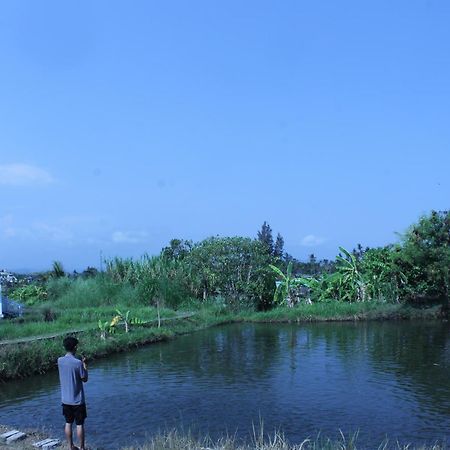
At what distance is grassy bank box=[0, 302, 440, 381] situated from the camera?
1488 centimetres

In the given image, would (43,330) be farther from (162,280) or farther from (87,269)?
(87,269)

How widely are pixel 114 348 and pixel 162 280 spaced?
11.3m

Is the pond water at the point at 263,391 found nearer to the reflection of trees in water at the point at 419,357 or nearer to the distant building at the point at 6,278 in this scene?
the reflection of trees in water at the point at 419,357

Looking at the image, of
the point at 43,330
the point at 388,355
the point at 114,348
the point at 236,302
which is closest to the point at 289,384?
the point at 388,355

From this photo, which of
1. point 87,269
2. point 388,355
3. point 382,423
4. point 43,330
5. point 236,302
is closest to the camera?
point 382,423

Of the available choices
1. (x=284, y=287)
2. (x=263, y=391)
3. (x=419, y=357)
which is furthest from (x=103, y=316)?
(x=419, y=357)

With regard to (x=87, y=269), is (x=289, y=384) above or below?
below

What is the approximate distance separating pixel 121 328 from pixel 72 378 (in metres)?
13.6

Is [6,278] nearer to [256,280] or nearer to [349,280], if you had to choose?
[256,280]

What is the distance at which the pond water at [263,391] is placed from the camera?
401 inches

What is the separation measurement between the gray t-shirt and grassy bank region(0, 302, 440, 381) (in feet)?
26.2

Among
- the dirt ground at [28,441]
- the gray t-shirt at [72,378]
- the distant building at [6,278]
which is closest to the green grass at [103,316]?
the dirt ground at [28,441]

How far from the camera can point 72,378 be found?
22.9ft

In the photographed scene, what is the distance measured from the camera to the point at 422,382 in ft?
44.5
